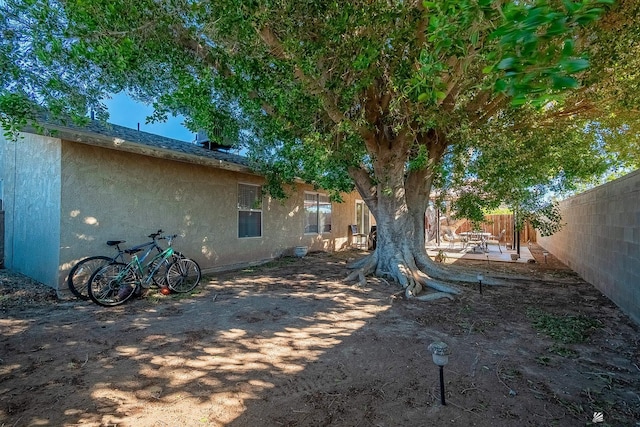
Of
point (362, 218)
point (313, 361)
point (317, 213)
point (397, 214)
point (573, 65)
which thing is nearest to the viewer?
point (573, 65)

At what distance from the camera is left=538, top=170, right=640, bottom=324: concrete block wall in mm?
4320

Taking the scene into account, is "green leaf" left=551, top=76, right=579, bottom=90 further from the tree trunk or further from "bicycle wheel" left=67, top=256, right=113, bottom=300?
"bicycle wheel" left=67, top=256, right=113, bottom=300

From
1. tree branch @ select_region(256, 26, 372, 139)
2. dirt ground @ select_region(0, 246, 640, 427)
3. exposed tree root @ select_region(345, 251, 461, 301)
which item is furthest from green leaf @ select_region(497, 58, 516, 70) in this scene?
exposed tree root @ select_region(345, 251, 461, 301)

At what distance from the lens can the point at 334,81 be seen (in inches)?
187

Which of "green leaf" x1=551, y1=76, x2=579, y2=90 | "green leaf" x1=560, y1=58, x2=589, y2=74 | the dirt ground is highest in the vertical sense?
"green leaf" x1=560, y1=58, x2=589, y2=74

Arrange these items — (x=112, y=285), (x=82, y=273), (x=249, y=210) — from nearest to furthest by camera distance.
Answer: (x=112, y=285) < (x=82, y=273) < (x=249, y=210)

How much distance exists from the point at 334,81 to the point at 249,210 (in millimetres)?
4968

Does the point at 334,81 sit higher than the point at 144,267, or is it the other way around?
the point at 334,81

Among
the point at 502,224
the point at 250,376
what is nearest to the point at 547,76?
the point at 250,376

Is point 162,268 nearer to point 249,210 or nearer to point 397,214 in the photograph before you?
point 249,210

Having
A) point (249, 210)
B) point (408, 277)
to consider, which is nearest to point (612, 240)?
point (408, 277)

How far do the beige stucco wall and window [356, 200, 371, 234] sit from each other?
17.1 ft

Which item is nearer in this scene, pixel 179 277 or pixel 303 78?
pixel 303 78

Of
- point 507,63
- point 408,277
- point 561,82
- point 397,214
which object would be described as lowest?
point 408,277
